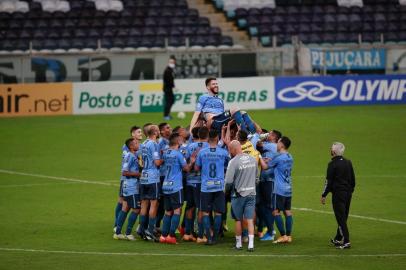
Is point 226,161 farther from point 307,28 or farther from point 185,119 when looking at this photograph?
point 307,28

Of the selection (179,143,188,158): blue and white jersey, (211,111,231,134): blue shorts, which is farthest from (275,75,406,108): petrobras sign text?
(179,143,188,158): blue and white jersey

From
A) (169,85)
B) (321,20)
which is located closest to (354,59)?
(321,20)

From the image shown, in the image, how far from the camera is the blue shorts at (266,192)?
18656mm

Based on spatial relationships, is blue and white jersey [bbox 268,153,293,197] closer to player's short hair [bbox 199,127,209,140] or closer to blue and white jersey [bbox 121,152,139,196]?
player's short hair [bbox 199,127,209,140]

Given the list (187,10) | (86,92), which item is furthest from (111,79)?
(187,10)

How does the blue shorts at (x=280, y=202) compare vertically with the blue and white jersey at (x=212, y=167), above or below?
below

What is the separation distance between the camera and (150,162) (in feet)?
60.6

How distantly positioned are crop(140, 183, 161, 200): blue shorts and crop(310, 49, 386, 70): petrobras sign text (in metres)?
26.4

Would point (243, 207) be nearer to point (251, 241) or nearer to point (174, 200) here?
point (251, 241)

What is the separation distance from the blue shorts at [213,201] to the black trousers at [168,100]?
2038 cm

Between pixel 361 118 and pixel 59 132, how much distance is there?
12001 mm

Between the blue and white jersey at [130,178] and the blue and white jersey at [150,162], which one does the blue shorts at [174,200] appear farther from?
the blue and white jersey at [130,178]

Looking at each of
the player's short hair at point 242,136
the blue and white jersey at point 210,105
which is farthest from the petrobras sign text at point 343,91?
the player's short hair at point 242,136

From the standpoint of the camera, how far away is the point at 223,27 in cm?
5000
